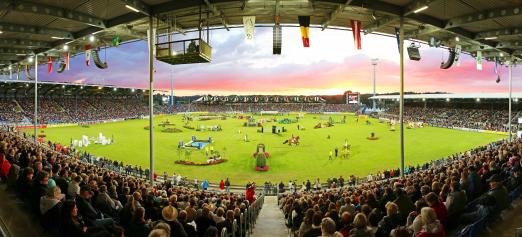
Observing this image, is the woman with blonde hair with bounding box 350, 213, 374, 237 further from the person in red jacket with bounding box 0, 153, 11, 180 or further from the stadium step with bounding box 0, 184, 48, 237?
the person in red jacket with bounding box 0, 153, 11, 180

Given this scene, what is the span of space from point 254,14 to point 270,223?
32.4ft

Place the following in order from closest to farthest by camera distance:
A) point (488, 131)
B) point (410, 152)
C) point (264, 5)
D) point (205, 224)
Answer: point (205, 224), point (264, 5), point (410, 152), point (488, 131)

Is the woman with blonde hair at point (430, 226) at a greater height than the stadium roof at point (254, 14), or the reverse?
the stadium roof at point (254, 14)

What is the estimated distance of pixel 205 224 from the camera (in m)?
7.01

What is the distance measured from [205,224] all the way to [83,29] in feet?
52.3

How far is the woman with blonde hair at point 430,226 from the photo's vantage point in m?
4.75

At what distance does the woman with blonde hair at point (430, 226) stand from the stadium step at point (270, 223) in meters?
6.26

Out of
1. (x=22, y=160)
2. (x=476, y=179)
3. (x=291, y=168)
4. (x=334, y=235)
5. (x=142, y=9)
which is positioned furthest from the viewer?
(x=291, y=168)

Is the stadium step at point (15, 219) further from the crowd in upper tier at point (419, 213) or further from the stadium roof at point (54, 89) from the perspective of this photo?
the stadium roof at point (54, 89)

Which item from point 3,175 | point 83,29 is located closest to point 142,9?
point 83,29

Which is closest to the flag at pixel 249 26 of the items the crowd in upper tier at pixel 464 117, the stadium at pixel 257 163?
the stadium at pixel 257 163

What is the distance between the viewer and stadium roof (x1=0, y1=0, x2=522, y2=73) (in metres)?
13.8

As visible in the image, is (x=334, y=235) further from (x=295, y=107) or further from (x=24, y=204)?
(x=295, y=107)

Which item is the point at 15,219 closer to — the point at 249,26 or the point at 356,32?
the point at 249,26
